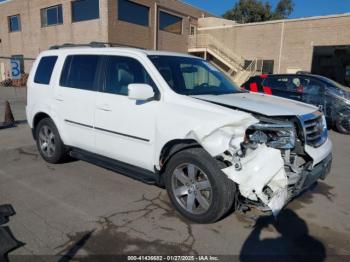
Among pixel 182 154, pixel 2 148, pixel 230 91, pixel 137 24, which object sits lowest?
pixel 2 148

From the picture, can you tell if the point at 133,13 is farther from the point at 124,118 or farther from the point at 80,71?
the point at 124,118

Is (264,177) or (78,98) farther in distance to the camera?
(78,98)

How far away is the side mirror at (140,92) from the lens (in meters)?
3.67

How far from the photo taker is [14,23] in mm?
28828

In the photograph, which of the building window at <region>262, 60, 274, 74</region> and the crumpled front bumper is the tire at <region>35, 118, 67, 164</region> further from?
the building window at <region>262, 60, 274, 74</region>

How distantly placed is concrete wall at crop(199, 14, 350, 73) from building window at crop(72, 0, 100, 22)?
12.7 metres

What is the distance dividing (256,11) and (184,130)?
5250cm

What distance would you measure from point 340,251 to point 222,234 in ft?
3.97

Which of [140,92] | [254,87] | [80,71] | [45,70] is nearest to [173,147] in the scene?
[140,92]

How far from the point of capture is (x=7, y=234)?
3.32 meters

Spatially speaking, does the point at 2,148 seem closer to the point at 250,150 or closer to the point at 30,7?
the point at 250,150

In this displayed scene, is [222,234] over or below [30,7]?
below

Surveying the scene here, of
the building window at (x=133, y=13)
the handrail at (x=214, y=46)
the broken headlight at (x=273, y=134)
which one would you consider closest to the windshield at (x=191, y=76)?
the broken headlight at (x=273, y=134)

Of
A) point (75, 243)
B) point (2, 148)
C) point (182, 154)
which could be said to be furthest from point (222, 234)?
point (2, 148)
